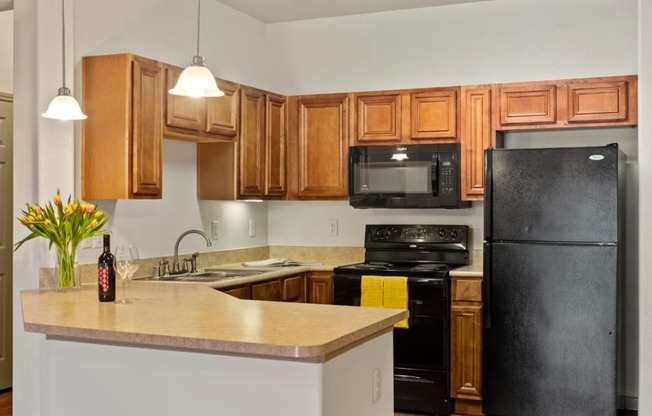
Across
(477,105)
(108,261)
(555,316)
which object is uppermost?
(477,105)

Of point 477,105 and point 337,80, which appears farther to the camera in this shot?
point 337,80

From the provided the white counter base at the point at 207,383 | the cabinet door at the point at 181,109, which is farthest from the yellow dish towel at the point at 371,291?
the white counter base at the point at 207,383

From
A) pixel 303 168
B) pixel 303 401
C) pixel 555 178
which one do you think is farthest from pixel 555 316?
pixel 303 401

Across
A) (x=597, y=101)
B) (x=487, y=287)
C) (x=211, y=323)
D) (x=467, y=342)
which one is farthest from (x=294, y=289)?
(x=211, y=323)

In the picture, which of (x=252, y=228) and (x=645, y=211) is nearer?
(x=645, y=211)

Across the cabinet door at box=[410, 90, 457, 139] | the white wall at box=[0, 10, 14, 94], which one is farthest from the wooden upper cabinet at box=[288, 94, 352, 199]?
the white wall at box=[0, 10, 14, 94]

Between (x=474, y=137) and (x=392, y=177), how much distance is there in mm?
602

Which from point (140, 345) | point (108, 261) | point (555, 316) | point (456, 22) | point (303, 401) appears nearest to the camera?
point (303, 401)

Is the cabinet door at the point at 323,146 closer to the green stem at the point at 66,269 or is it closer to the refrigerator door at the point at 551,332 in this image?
the refrigerator door at the point at 551,332

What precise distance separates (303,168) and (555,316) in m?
2.05

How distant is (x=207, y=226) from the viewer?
A: 541 cm

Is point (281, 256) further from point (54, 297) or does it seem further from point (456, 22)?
point (54, 297)

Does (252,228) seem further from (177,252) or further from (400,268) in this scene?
(400,268)

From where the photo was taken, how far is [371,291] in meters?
5.09
